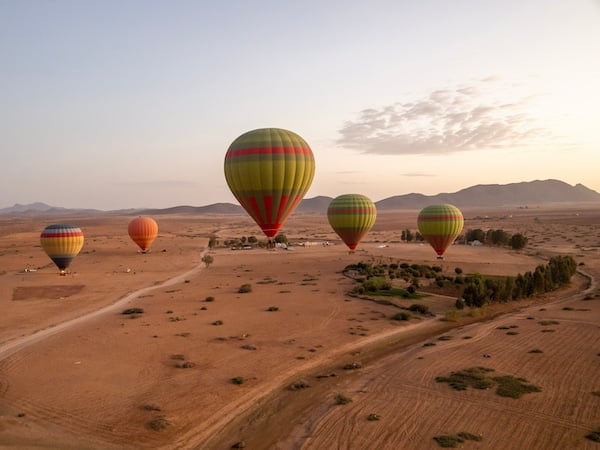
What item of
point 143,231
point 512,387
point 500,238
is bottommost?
point 512,387

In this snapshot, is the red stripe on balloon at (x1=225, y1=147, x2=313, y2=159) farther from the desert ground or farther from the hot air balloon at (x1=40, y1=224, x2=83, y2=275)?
the hot air balloon at (x1=40, y1=224, x2=83, y2=275)

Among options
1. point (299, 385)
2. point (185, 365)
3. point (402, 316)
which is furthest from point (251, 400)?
point (402, 316)

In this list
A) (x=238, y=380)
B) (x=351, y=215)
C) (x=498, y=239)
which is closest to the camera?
(x=238, y=380)

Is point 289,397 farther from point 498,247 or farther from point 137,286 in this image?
point 498,247

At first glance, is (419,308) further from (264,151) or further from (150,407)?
(150,407)

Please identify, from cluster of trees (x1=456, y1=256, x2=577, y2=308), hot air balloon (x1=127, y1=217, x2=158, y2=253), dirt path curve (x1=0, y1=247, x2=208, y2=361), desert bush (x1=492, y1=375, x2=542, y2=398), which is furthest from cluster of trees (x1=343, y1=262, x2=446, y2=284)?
hot air balloon (x1=127, y1=217, x2=158, y2=253)

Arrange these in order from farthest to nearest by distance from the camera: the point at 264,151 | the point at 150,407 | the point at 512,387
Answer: the point at 264,151 → the point at 512,387 → the point at 150,407

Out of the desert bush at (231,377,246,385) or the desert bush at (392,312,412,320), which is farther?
the desert bush at (392,312,412,320)
